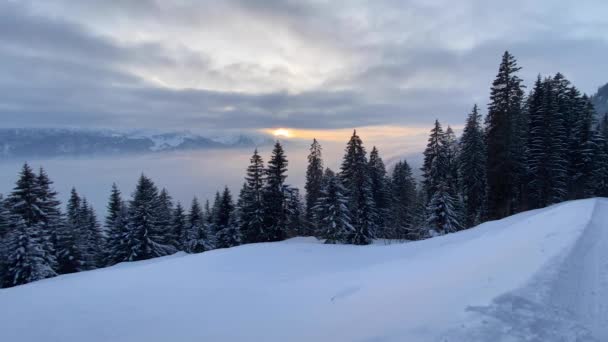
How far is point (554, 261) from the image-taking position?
6316 millimetres

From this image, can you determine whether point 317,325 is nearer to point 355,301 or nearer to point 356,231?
point 355,301

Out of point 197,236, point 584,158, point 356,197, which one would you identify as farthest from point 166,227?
point 584,158

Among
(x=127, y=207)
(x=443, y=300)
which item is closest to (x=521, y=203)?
(x=443, y=300)

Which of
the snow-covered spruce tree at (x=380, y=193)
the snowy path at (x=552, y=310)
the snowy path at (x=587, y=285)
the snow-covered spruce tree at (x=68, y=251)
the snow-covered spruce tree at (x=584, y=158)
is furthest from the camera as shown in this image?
the snow-covered spruce tree at (x=380, y=193)

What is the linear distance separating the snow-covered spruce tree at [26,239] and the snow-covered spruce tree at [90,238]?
925cm

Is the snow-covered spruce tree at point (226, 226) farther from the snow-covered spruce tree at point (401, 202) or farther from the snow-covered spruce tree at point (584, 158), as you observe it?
the snow-covered spruce tree at point (584, 158)

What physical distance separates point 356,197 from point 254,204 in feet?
39.4

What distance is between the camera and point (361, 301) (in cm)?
723

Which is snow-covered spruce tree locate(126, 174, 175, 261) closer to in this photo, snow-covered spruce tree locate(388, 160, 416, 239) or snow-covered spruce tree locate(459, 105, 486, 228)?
snow-covered spruce tree locate(388, 160, 416, 239)

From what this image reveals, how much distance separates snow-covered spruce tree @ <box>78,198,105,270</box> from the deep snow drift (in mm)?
31113

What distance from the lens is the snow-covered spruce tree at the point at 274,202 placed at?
35562 millimetres

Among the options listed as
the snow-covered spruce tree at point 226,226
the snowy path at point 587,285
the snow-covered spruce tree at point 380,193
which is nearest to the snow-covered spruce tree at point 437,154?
the snow-covered spruce tree at point 380,193

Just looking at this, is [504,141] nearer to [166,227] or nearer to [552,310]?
[552,310]

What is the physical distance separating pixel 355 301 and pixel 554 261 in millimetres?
4353
